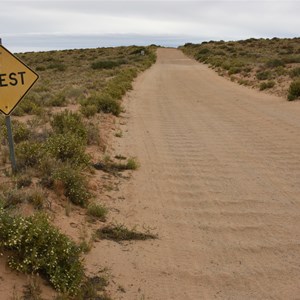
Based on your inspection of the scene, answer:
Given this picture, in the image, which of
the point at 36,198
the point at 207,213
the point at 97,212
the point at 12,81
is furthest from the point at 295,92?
the point at 36,198

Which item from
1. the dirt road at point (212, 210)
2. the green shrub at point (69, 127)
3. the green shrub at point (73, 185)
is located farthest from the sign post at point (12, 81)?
the green shrub at point (69, 127)

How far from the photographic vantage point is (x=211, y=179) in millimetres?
8086

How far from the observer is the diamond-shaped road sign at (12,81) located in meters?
6.22

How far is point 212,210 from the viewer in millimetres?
6617

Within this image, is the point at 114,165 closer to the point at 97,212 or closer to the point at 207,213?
the point at 97,212

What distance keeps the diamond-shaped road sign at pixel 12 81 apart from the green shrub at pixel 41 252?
2.35 metres

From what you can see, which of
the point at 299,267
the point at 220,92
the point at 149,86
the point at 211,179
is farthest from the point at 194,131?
the point at 149,86

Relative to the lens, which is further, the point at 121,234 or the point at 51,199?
the point at 51,199

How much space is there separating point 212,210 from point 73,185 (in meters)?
2.20

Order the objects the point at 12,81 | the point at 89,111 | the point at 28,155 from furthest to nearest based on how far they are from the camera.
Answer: the point at 89,111, the point at 28,155, the point at 12,81

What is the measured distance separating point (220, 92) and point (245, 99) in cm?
322

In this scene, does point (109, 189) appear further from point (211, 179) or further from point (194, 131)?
point (194, 131)

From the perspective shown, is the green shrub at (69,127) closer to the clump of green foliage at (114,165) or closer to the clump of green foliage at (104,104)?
the clump of green foliage at (114,165)

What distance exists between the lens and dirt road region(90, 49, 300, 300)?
4684 mm
